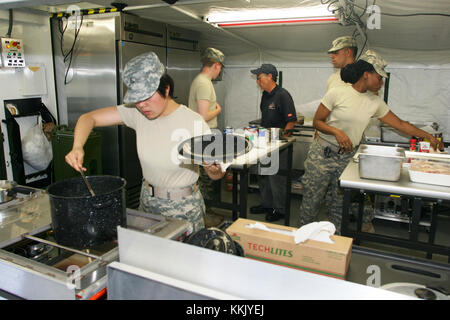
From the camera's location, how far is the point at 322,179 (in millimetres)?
3240

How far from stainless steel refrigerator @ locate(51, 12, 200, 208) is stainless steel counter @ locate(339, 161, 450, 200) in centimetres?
255

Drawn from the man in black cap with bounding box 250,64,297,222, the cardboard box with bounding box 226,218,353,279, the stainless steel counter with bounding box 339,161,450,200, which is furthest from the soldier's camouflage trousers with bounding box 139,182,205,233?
the man in black cap with bounding box 250,64,297,222

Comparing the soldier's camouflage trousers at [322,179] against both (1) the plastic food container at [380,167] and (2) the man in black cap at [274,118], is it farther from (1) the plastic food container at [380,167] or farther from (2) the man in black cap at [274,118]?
(1) the plastic food container at [380,167]

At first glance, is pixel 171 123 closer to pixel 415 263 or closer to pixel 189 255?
pixel 189 255

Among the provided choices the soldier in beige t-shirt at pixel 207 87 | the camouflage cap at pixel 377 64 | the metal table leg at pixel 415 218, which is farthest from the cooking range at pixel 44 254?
the camouflage cap at pixel 377 64

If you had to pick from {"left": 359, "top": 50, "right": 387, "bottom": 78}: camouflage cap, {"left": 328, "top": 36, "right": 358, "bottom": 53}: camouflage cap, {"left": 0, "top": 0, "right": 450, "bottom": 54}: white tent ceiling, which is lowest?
{"left": 359, "top": 50, "right": 387, "bottom": 78}: camouflage cap

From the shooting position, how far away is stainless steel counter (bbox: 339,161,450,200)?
2.05 meters

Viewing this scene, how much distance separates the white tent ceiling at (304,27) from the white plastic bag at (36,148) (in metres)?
1.31

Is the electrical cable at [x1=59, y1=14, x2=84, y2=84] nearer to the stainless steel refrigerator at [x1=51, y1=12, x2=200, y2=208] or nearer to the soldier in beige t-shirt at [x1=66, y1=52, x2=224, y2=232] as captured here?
the stainless steel refrigerator at [x1=51, y1=12, x2=200, y2=208]

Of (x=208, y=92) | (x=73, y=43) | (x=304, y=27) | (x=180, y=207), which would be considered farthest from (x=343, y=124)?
(x=73, y=43)

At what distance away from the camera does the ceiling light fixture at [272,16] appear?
10.6ft

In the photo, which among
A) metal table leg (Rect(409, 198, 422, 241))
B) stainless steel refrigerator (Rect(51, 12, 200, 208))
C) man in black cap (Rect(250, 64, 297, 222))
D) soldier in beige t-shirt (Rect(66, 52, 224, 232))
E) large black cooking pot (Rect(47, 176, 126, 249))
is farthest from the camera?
man in black cap (Rect(250, 64, 297, 222))

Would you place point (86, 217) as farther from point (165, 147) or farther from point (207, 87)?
point (207, 87)

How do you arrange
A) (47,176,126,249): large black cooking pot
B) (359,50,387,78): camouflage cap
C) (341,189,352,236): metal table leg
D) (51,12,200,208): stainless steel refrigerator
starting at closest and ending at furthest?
(47,176,126,249): large black cooking pot, (341,189,352,236): metal table leg, (359,50,387,78): camouflage cap, (51,12,200,208): stainless steel refrigerator
